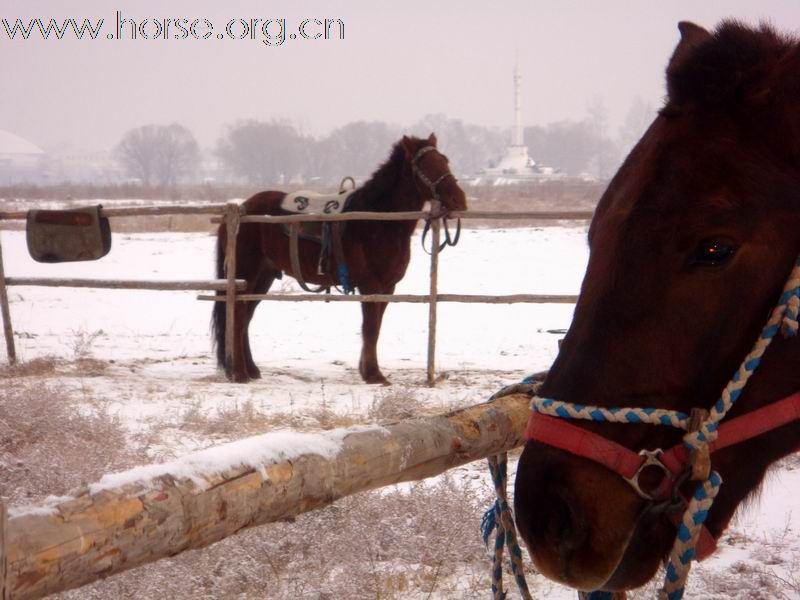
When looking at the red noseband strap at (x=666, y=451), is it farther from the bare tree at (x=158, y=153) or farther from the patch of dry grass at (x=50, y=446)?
the bare tree at (x=158, y=153)

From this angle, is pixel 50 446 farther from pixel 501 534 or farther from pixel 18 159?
pixel 18 159

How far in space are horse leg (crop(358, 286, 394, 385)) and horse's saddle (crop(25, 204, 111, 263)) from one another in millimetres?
2671

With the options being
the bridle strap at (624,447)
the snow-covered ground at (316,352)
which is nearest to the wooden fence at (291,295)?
the snow-covered ground at (316,352)

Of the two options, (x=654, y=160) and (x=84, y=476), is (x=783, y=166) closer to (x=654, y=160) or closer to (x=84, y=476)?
(x=654, y=160)

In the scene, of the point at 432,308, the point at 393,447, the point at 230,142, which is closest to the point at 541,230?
the point at 432,308

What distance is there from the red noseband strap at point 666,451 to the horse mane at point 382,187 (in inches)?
246

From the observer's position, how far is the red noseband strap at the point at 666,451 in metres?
1.25

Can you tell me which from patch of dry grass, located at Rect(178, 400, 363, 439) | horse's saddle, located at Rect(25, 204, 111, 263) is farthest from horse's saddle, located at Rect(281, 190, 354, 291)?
patch of dry grass, located at Rect(178, 400, 363, 439)

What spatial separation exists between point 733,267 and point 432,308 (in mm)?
5961

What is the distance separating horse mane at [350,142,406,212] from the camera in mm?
7508

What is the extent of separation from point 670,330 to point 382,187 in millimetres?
6358

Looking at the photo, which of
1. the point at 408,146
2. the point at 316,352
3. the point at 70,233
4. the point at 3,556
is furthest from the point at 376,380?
the point at 3,556

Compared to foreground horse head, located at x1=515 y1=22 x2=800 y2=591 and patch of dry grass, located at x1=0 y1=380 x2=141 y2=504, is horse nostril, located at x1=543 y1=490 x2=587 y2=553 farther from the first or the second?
patch of dry grass, located at x1=0 y1=380 x2=141 y2=504

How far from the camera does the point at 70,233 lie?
7848mm
